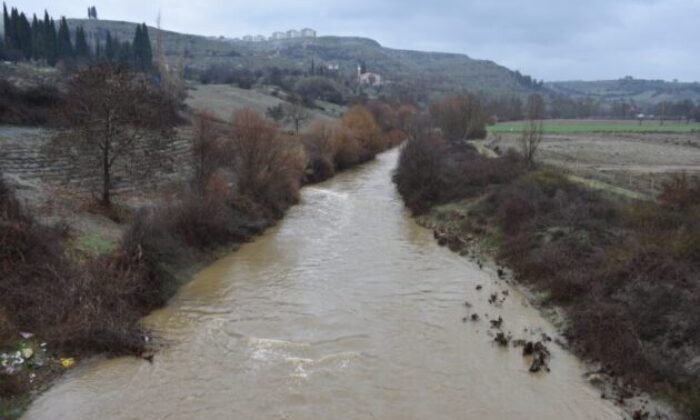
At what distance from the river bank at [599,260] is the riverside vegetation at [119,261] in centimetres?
1227

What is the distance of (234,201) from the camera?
32812 mm

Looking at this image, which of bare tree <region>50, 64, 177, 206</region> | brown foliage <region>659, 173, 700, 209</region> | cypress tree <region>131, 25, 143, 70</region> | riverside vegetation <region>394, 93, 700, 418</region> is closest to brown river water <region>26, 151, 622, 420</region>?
riverside vegetation <region>394, 93, 700, 418</region>

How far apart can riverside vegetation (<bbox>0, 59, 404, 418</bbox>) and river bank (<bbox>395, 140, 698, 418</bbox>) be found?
12268 millimetres

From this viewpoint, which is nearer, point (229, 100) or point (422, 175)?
point (422, 175)

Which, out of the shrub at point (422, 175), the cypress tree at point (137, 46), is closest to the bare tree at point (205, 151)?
the shrub at point (422, 175)

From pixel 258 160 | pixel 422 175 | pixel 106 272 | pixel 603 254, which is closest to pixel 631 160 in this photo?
pixel 422 175

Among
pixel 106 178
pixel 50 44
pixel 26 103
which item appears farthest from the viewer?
pixel 50 44

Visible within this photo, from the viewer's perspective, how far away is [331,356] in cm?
1697

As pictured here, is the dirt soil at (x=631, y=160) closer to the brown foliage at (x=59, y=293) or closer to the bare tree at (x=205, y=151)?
the bare tree at (x=205, y=151)

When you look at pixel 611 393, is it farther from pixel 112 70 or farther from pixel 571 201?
pixel 112 70

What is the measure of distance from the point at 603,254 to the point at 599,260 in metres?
0.39

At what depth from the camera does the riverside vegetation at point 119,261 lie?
52.1ft

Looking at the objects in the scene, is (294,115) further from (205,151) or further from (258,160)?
(205,151)

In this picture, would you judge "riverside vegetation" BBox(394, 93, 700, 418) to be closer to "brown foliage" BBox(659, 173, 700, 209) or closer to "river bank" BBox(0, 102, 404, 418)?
"brown foliage" BBox(659, 173, 700, 209)
